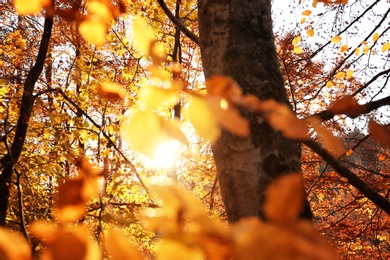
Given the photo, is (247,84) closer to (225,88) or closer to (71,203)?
(225,88)

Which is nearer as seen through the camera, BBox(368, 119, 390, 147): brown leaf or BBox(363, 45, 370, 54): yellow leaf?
BBox(368, 119, 390, 147): brown leaf

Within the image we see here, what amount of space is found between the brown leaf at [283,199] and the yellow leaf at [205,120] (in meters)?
0.22

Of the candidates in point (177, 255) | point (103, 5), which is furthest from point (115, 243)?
point (103, 5)

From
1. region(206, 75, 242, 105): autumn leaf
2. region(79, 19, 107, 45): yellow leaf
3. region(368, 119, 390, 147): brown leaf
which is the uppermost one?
region(79, 19, 107, 45): yellow leaf

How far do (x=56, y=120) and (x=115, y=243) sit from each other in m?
6.03

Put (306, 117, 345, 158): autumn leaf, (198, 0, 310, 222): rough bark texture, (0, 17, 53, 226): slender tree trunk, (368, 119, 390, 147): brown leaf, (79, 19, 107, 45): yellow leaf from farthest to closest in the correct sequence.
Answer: (0, 17, 53, 226): slender tree trunk
(79, 19, 107, 45): yellow leaf
(368, 119, 390, 147): brown leaf
(306, 117, 345, 158): autumn leaf
(198, 0, 310, 222): rough bark texture

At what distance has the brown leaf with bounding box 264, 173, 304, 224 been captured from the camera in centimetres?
76

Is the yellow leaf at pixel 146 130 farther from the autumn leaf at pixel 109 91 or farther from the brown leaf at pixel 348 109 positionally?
the autumn leaf at pixel 109 91

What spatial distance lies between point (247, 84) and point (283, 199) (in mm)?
344

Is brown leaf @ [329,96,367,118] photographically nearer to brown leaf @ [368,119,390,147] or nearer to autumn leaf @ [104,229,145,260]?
brown leaf @ [368,119,390,147]

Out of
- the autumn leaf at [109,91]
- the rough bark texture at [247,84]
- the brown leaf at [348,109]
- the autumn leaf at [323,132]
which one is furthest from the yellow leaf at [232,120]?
the autumn leaf at [109,91]

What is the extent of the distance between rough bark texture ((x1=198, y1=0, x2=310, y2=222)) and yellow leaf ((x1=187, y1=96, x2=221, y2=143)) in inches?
1.4

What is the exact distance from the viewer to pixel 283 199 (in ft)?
2.60

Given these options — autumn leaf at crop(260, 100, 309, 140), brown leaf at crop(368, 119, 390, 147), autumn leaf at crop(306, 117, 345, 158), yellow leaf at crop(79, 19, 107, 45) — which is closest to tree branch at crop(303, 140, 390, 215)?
autumn leaf at crop(306, 117, 345, 158)
